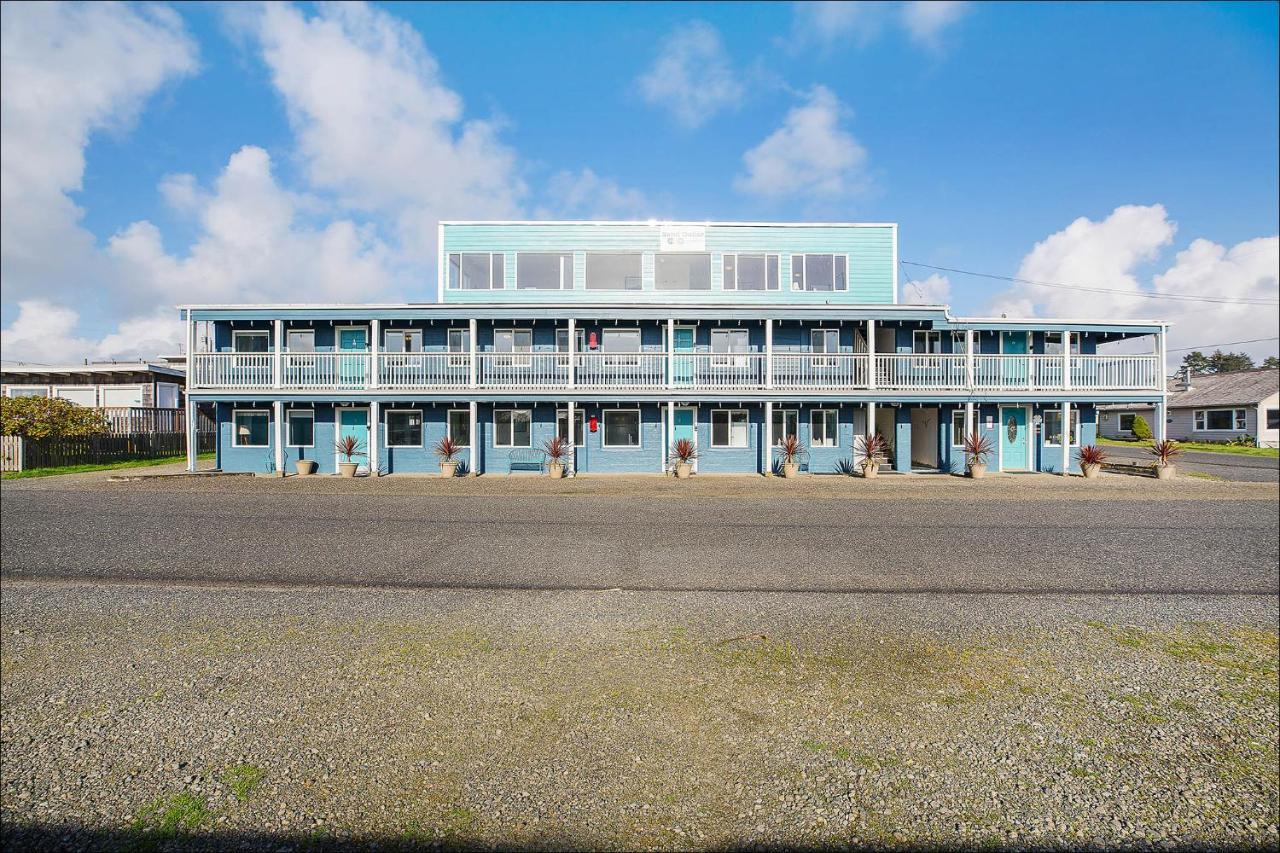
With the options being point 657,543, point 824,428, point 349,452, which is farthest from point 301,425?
point 824,428

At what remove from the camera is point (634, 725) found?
159 inches

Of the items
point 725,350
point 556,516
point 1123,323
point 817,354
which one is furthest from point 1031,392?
point 556,516

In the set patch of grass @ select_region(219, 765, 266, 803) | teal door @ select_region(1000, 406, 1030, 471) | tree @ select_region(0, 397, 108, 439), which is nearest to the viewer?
patch of grass @ select_region(219, 765, 266, 803)

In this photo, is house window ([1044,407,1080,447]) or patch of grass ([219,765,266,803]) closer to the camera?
patch of grass ([219,765,266,803])

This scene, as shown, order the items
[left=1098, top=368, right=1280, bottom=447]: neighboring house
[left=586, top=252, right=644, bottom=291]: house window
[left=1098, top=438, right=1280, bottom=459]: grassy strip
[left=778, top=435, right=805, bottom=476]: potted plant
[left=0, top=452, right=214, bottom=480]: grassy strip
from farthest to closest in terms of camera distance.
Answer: [left=1098, top=368, right=1280, bottom=447]: neighboring house < [left=1098, top=438, right=1280, bottom=459]: grassy strip < [left=586, top=252, right=644, bottom=291]: house window < [left=778, top=435, right=805, bottom=476]: potted plant < [left=0, top=452, right=214, bottom=480]: grassy strip

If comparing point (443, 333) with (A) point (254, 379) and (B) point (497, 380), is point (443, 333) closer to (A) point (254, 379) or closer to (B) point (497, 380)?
(B) point (497, 380)

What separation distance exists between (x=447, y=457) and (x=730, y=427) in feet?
32.1

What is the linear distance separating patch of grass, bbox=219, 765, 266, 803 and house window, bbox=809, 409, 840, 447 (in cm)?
1880

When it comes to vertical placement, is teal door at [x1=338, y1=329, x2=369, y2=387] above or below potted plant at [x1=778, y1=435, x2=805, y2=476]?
above

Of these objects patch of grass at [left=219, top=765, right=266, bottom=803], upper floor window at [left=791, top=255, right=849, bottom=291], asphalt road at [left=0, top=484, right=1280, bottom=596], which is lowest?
patch of grass at [left=219, top=765, right=266, bottom=803]

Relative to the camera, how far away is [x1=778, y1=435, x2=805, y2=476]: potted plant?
18.5m

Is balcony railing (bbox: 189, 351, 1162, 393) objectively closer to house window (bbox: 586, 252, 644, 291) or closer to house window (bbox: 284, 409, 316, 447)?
house window (bbox: 284, 409, 316, 447)

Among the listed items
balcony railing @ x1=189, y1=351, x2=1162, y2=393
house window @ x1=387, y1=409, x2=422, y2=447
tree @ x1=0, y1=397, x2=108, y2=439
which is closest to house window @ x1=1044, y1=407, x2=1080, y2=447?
balcony railing @ x1=189, y1=351, x2=1162, y2=393

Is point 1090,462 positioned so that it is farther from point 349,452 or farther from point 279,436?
point 279,436
